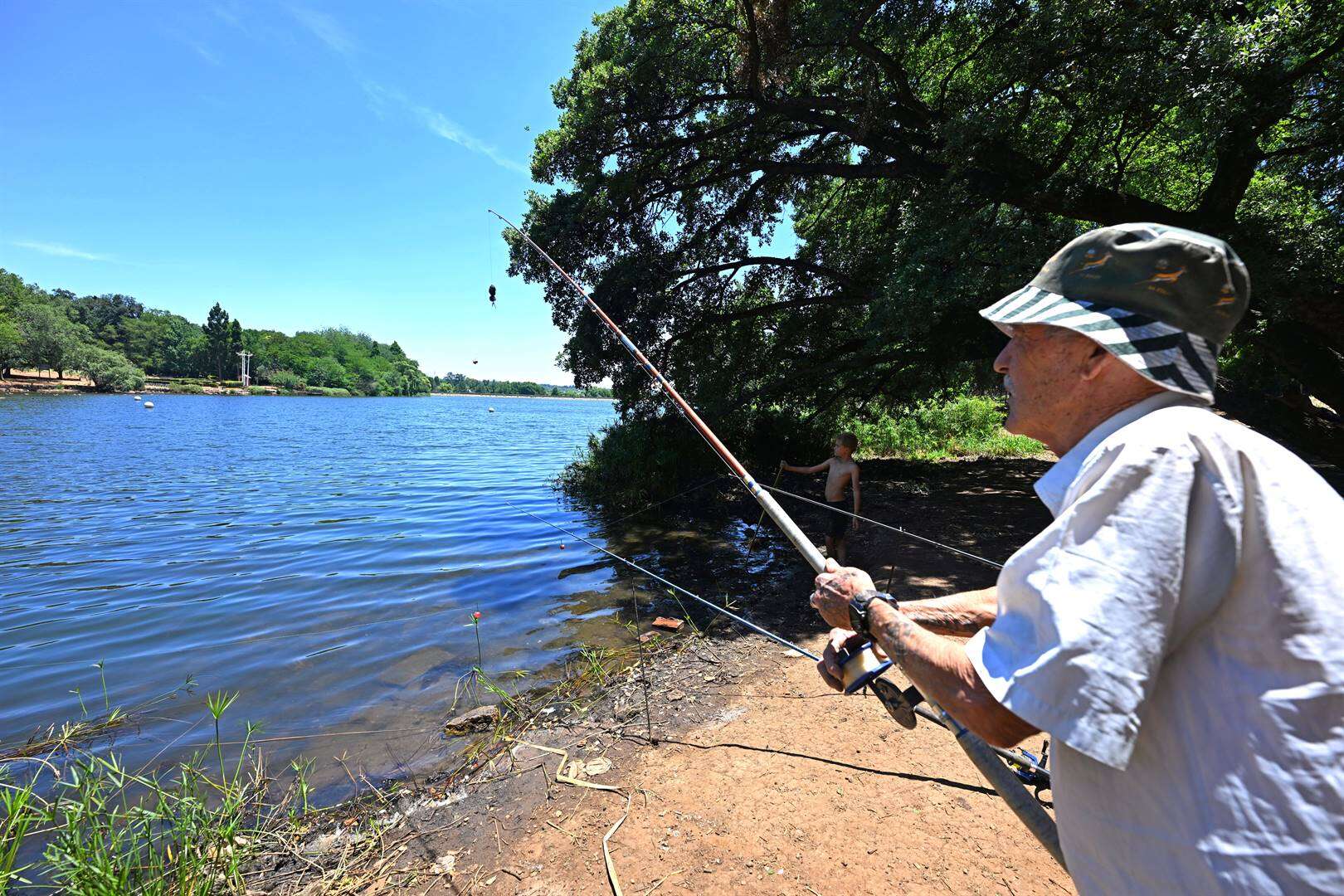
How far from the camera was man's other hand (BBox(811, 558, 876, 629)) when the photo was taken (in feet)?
5.46

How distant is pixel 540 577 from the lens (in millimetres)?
9555

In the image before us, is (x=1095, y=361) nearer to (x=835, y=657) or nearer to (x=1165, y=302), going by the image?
(x=1165, y=302)

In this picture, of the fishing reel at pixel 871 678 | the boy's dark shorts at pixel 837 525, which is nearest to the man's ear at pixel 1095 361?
the fishing reel at pixel 871 678

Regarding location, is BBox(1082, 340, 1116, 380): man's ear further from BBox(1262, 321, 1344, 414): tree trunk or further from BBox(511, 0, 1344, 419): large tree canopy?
BBox(1262, 321, 1344, 414): tree trunk

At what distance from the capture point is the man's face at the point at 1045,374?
1.26 metres

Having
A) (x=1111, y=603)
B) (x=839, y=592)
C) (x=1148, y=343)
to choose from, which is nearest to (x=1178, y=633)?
(x=1111, y=603)

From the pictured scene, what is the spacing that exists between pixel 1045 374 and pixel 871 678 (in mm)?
1036

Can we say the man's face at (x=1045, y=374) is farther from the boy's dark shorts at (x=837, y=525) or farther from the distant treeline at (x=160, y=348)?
the distant treeline at (x=160, y=348)

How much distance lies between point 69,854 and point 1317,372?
1567 centimetres

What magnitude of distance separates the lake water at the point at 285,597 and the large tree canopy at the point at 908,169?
232 inches

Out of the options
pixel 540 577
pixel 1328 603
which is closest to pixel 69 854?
pixel 1328 603

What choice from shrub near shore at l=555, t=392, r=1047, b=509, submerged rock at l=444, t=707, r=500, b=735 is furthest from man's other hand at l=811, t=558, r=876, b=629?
shrub near shore at l=555, t=392, r=1047, b=509

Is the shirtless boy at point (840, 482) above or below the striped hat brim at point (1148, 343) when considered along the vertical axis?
below

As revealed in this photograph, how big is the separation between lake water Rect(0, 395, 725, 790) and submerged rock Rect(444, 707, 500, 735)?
16 cm
